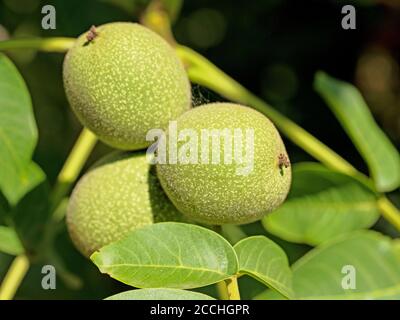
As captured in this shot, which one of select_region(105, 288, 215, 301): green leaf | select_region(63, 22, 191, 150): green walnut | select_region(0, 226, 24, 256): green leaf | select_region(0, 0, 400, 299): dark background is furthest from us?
select_region(0, 0, 400, 299): dark background

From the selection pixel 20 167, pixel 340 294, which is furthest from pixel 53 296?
pixel 340 294

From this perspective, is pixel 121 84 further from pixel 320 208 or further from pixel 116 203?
pixel 320 208

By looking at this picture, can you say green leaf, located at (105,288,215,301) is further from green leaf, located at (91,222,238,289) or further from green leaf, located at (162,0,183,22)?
green leaf, located at (162,0,183,22)

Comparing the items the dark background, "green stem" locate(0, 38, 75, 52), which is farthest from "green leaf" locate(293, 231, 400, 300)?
the dark background

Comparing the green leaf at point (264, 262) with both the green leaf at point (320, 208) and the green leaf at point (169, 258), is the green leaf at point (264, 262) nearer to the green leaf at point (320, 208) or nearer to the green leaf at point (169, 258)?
the green leaf at point (169, 258)

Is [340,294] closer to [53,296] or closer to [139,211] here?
[139,211]

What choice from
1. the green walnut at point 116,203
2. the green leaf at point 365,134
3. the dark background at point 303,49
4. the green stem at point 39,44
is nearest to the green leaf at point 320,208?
the green leaf at point 365,134
